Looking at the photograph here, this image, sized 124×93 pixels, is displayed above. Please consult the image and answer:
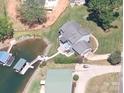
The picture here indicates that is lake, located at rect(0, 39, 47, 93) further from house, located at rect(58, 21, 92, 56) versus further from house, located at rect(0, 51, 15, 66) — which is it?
house, located at rect(58, 21, 92, 56)

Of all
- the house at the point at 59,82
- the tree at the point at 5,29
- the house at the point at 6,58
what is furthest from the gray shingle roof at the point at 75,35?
the house at the point at 6,58

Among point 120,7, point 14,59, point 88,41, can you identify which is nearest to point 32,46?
point 14,59

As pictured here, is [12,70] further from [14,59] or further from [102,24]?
[102,24]

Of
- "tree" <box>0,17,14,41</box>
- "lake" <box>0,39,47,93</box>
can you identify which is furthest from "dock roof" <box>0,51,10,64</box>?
"tree" <box>0,17,14,41</box>

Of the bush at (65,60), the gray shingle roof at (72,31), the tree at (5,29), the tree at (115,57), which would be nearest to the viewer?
the tree at (115,57)

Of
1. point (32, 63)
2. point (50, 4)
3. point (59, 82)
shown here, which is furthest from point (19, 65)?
point (50, 4)

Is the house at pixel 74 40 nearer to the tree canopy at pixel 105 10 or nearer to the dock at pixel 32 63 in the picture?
the dock at pixel 32 63
